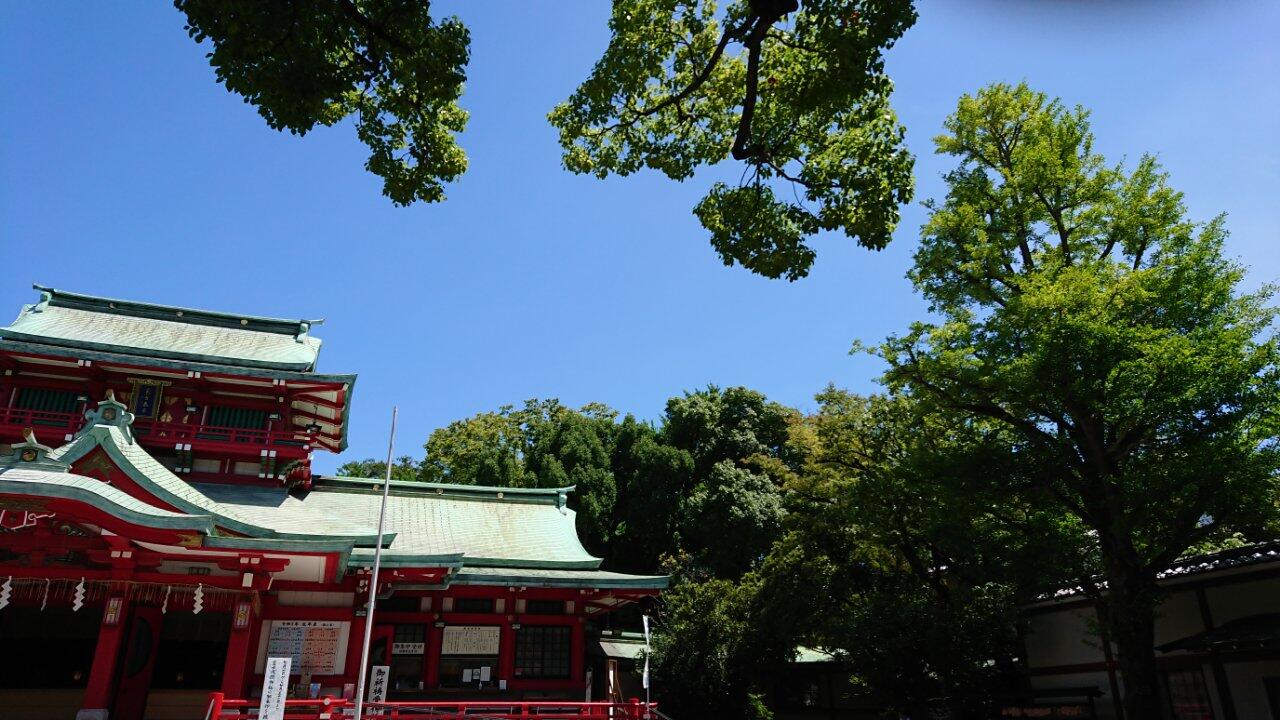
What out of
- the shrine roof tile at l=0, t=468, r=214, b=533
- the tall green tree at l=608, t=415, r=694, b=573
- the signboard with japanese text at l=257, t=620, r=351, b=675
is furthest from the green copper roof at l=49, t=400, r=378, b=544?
the tall green tree at l=608, t=415, r=694, b=573

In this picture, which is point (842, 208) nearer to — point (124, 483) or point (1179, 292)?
point (1179, 292)

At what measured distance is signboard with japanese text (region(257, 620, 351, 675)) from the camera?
15.5 m

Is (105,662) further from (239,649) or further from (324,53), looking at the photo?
(324,53)

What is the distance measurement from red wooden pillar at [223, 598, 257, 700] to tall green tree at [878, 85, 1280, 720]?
14733mm

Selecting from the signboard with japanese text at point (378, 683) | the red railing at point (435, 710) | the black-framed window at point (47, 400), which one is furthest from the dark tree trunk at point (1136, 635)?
the black-framed window at point (47, 400)

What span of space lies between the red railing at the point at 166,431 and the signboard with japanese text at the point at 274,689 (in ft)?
30.5

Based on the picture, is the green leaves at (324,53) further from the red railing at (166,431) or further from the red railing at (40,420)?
the red railing at (40,420)

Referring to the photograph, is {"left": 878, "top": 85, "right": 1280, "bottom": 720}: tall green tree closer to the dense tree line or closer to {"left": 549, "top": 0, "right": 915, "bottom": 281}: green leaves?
the dense tree line

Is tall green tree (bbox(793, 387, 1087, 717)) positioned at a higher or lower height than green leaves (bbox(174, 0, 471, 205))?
lower

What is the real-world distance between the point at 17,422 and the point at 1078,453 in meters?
26.0

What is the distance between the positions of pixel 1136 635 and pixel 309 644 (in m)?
17.4

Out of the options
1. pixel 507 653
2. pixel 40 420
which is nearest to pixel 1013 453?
pixel 507 653

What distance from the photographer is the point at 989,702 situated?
60.7ft

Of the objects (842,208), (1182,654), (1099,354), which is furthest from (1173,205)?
(842,208)
